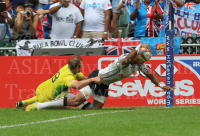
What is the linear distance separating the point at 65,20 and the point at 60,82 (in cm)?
353

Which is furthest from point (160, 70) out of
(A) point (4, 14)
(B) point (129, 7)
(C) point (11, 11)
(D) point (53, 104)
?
(C) point (11, 11)

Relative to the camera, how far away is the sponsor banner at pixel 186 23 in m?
11.9

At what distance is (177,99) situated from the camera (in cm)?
1077

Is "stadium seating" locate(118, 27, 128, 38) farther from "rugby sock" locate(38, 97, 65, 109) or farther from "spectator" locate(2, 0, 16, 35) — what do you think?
"rugby sock" locate(38, 97, 65, 109)

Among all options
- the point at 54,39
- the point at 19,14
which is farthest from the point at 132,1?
the point at 19,14

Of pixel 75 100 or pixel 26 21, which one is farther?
pixel 26 21

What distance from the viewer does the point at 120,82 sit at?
10906 mm

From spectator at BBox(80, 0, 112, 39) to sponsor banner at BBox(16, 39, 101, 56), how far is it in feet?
2.79

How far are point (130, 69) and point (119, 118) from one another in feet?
5.88

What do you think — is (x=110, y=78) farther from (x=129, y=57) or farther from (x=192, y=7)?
(x=192, y=7)

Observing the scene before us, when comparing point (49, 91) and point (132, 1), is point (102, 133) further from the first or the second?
point (132, 1)

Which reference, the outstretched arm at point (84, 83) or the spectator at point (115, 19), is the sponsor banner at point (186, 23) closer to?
the spectator at point (115, 19)

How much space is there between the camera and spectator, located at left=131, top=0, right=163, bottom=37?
11.6 m

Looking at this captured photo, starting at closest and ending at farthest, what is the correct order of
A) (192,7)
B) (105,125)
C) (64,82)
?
(105,125) < (64,82) < (192,7)
